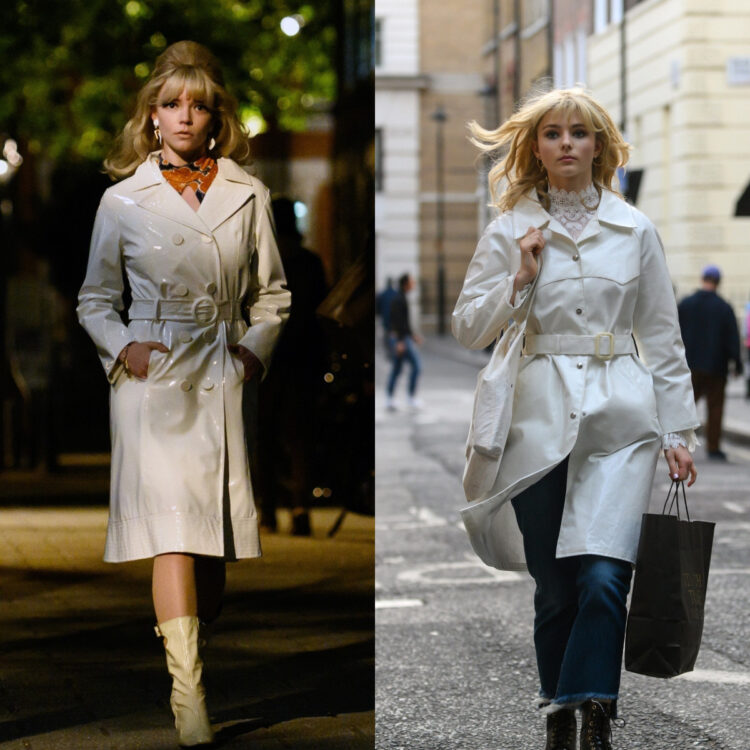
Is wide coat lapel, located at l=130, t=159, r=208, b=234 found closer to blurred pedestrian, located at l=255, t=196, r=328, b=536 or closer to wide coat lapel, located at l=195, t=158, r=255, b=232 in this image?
wide coat lapel, located at l=195, t=158, r=255, b=232

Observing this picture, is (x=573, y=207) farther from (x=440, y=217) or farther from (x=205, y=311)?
(x=440, y=217)

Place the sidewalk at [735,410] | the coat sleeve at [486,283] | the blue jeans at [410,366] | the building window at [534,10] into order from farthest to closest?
1. the building window at [534,10]
2. the blue jeans at [410,366]
3. the sidewalk at [735,410]
4. the coat sleeve at [486,283]

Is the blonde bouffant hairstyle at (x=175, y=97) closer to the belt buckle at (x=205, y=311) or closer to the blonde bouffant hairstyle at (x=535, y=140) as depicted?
the belt buckle at (x=205, y=311)

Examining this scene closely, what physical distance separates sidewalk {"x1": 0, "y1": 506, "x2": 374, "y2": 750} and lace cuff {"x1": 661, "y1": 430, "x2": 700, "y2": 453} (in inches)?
35.3

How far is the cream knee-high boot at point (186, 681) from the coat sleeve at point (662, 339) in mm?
1301

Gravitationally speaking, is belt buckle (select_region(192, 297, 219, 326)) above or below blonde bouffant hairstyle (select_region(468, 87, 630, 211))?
below

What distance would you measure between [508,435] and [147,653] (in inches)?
42.6

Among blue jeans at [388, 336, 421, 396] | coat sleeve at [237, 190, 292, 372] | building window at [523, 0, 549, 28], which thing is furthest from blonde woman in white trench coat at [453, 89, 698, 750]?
building window at [523, 0, 549, 28]

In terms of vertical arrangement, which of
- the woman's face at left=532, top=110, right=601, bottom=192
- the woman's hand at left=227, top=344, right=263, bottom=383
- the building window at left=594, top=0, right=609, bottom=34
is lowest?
the woman's hand at left=227, top=344, right=263, bottom=383

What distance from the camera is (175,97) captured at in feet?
12.6

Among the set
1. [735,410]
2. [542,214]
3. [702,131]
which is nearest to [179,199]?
[542,214]

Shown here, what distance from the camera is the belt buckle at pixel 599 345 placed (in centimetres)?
393

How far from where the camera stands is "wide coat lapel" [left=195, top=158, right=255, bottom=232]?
12.7 ft

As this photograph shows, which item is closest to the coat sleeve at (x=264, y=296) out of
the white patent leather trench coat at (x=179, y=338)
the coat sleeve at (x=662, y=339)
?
the white patent leather trench coat at (x=179, y=338)
